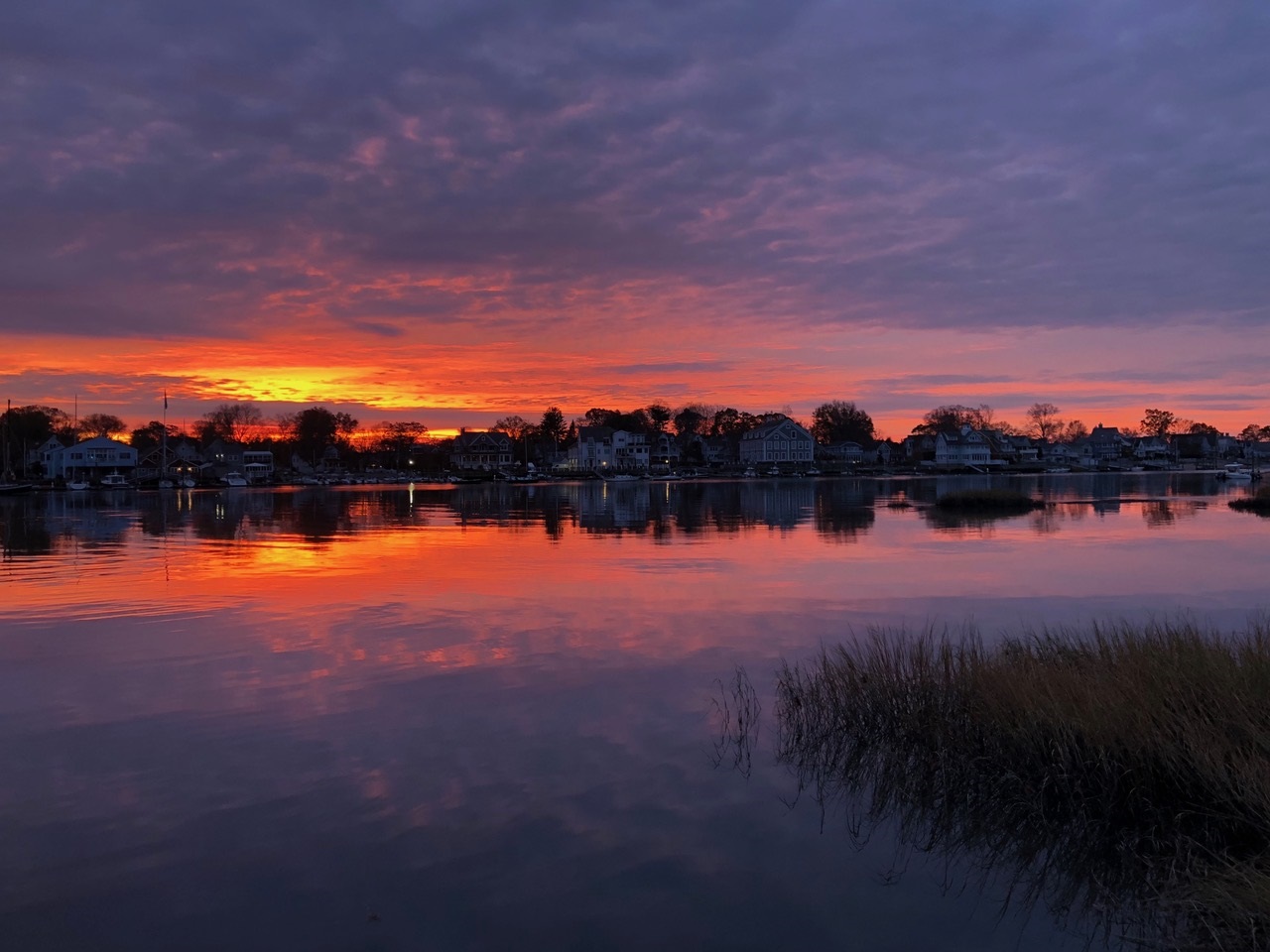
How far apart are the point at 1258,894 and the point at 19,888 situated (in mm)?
10212

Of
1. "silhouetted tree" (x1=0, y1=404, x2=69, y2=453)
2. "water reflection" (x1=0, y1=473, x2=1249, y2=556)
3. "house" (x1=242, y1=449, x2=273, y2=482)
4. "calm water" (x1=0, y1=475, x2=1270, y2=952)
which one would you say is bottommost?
"calm water" (x1=0, y1=475, x2=1270, y2=952)

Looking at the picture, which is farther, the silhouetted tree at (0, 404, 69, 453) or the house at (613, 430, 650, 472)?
the house at (613, 430, 650, 472)

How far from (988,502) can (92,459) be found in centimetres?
14298

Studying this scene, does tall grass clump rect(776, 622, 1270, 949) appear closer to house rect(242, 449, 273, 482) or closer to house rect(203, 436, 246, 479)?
house rect(203, 436, 246, 479)

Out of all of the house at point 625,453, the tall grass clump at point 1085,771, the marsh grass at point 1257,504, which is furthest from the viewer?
the house at point 625,453

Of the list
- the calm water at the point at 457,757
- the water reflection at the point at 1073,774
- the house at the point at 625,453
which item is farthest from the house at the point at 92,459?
the water reflection at the point at 1073,774

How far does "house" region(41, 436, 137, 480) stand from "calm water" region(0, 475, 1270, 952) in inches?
5568

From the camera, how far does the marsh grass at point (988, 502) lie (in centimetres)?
6719

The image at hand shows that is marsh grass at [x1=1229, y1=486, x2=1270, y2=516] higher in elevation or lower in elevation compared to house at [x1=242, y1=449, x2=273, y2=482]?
lower

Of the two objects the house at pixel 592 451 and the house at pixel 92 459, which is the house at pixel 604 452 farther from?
the house at pixel 92 459

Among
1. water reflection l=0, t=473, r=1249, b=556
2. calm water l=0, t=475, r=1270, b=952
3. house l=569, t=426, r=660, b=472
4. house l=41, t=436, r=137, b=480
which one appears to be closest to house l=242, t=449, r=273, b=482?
house l=41, t=436, r=137, b=480

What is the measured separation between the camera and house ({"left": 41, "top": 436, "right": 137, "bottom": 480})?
154 metres

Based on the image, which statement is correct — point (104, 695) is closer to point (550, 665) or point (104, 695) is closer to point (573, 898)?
point (550, 665)

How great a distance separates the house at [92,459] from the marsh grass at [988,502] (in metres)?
138
